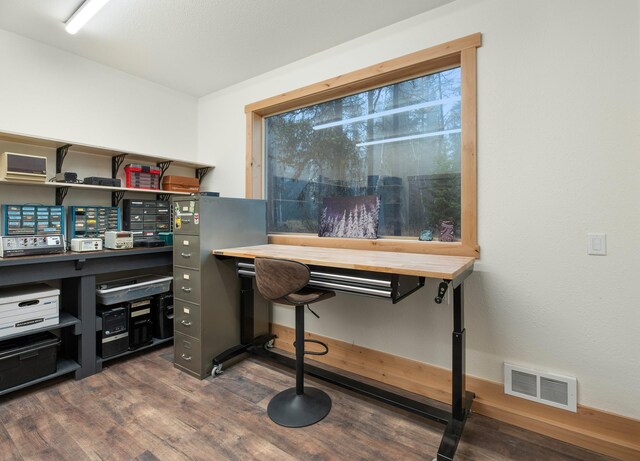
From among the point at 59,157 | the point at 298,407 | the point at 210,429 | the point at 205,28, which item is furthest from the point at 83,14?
the point at 298,407

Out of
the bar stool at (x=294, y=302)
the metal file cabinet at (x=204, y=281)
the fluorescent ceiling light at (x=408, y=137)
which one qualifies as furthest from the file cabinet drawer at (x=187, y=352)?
the fluorescent ceiling light at (x=408, y=137)

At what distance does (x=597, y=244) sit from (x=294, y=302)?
1658 mm

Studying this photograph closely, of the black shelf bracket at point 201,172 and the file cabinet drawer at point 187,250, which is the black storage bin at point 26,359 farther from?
the black shelf bracket at point 201,172

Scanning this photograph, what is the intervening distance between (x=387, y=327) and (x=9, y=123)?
328cm

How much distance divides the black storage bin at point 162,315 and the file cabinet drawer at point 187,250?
0.56 m

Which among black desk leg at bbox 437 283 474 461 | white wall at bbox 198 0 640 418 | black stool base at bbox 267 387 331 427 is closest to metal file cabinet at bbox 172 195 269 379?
black stool base at bbox 267 387 331 427

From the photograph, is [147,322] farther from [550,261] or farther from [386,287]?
[550,261]

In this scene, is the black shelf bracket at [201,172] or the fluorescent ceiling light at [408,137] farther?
the black shelf bracket at [201,172]

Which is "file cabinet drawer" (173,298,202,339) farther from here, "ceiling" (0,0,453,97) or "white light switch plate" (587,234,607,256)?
"white light switch plate" (587,234,607,256)

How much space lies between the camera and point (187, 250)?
2508mm

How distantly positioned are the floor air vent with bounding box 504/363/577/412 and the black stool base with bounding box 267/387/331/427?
1.12 m

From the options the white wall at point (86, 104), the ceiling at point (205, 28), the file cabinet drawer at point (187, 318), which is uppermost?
the ceiling at point (205, 28)

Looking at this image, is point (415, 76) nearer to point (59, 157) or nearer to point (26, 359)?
point (59, 157)

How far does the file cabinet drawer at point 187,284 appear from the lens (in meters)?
2.45
